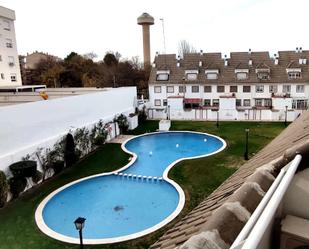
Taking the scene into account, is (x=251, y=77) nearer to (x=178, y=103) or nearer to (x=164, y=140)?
(x=178, y=103)

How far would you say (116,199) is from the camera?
15.9 metres

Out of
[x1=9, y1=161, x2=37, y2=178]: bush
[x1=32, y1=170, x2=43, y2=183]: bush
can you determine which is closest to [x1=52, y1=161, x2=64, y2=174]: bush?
[x1=32, y1=170, x2=43, y2=183]: bush

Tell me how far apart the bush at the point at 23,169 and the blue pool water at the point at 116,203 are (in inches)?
80.7

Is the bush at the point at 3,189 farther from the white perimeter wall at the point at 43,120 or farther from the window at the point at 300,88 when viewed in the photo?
the window at the point at 300,88

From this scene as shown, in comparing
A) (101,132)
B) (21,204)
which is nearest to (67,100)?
(101,132)

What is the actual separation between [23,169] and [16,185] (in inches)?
39.2

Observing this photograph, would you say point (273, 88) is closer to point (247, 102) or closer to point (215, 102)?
point (247, 102)

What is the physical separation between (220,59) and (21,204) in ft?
110

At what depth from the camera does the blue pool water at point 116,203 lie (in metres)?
13.1

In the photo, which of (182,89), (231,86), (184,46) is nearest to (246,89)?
(231,86)

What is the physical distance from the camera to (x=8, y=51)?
4006cm

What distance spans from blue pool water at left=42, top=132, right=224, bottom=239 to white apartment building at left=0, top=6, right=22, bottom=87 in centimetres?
2872

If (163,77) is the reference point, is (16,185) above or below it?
below

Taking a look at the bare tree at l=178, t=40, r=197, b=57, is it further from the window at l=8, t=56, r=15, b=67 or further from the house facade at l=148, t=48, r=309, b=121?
the window at l=8, t=56, r=15, b=67
